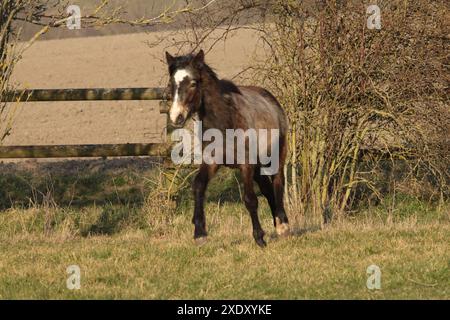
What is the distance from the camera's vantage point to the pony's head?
8.13 meters

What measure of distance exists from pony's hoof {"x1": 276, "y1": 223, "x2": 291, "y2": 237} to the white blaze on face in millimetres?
1863

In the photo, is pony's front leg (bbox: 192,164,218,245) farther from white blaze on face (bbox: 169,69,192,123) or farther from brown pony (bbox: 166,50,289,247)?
white blaze on face (bbox: 169,69,192,123)

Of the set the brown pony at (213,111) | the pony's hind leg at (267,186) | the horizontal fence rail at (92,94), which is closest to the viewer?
the brown pony at (213,111)

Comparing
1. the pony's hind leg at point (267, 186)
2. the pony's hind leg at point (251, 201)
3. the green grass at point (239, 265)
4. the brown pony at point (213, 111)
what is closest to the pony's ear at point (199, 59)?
the brown pony at point (213, 111)

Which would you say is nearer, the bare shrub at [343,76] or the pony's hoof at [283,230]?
the pony's hoof at [283,230]

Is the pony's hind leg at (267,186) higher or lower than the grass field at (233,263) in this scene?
higher

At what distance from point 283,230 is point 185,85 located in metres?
2.00

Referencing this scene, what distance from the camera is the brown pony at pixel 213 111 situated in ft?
27.3

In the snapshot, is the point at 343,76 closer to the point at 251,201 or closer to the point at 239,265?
the point at 251,201

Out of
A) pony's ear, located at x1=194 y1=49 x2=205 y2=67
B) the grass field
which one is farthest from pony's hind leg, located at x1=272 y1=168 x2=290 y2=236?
pony's ear, located at x1=194 y1=49 x2=205 y2=67

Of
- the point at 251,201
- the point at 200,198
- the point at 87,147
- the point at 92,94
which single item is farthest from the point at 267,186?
the point at 92,94

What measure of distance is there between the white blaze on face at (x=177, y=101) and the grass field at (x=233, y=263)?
1329mm
